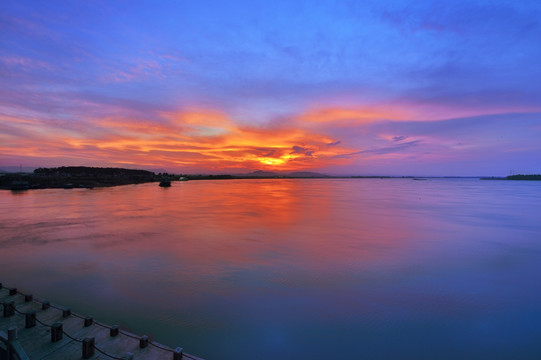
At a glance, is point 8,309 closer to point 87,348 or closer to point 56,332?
point 56,332

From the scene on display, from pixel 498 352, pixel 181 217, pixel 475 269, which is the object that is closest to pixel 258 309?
pixel 498 352

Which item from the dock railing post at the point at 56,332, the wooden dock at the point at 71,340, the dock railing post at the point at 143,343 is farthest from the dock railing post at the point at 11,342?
the dock railing post at the point at 143,343

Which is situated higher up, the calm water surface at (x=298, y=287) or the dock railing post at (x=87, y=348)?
the dock railing post at (x=87, y=348)

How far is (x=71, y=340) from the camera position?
626cm

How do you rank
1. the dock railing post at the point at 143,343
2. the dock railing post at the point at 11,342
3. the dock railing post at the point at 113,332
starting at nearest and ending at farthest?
the dock railing post at the point at 11,342, the dock railing post at the point at 143,343, the dock railing post at the point at 113,332

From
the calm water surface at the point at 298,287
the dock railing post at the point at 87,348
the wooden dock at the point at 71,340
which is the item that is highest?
the dock railing post at the point at 87,348

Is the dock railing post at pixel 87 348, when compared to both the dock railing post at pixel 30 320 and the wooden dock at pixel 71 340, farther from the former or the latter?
the dock railing post at pixel 30 320

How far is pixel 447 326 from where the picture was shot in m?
9.22

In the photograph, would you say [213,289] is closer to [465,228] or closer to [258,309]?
[258,309]

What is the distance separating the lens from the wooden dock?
5.75 metres

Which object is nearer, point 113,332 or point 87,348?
point 87,348

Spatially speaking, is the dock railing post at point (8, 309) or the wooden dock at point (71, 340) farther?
the dock railing post at point (8, 309)

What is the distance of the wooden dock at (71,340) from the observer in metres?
5.75

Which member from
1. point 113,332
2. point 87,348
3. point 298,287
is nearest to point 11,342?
point 87,348
